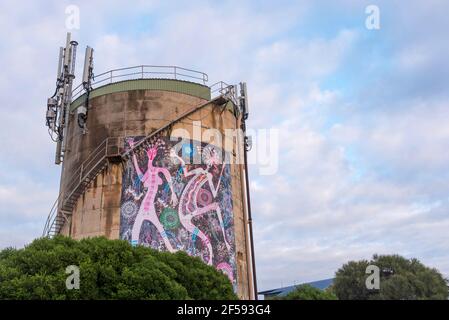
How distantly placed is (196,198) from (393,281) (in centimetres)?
3258

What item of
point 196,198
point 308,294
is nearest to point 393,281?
point 308,294

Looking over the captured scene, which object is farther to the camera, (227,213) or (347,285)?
(347,285)

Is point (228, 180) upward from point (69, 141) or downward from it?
downward

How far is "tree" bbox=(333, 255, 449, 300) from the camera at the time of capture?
1961 inches

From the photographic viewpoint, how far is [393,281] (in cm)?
5031

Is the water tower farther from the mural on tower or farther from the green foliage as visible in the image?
the green foliage

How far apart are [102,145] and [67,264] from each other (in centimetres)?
1240

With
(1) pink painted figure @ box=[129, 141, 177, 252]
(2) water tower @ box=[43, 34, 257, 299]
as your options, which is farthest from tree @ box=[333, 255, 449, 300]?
(1) pink painted figure @ box=[129, 141, 177, 252]

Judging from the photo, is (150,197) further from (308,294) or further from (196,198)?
(308,294)

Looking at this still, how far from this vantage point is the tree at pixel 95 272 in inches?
583
